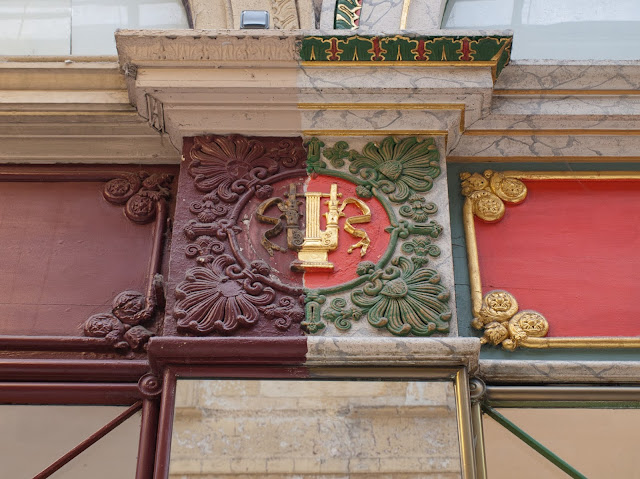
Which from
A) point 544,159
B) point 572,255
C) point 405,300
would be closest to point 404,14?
point 544,159

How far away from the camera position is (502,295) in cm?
299

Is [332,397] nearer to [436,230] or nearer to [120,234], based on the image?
[436,230]

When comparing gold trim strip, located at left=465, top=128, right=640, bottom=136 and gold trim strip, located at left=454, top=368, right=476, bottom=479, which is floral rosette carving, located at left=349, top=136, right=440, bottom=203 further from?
gold trim strip, located at left=454, top=368, right=476, bottom=479

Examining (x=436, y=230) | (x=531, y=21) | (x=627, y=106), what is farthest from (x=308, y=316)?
(x=531, y=21)

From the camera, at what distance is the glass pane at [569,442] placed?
9.36 ft

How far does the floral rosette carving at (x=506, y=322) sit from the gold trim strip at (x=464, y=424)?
263mm

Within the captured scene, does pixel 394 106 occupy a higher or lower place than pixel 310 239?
higher

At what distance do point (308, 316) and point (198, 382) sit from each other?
40cm

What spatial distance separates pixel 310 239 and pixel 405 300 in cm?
40

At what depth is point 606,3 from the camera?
3684 millimetres

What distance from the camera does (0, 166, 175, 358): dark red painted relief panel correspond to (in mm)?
2965

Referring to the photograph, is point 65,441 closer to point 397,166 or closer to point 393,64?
point 397,166

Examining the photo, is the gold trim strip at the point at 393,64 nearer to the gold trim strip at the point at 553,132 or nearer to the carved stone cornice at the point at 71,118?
the gold trim strip at the point at 553,132

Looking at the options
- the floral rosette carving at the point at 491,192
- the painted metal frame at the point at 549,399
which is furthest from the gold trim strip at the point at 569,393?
the floral rosette carving at the point at 491,192
